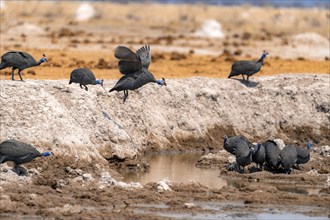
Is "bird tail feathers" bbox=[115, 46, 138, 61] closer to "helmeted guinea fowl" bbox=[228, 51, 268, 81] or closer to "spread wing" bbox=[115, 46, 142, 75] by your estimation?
"spread wing" bbox=[115, 46, 142, 75]

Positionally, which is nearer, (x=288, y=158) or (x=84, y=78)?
(x=288, y=158)

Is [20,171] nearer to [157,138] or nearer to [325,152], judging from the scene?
[157,138]

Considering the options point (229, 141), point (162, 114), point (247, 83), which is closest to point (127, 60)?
point (229, 141)

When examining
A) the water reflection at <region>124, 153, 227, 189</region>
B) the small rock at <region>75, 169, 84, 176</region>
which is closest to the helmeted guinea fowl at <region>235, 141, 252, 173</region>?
the water reflection at <region>124, 153, 227, 189</region>

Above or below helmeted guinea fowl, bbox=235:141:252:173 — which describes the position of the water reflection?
below

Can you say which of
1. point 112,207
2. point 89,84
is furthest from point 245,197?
point 89,84

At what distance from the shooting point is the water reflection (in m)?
20.5

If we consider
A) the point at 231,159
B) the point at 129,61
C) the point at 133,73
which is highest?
the point at 129,61

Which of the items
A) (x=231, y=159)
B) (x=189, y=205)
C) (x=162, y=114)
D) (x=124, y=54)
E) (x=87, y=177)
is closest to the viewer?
(x=189, y=205)

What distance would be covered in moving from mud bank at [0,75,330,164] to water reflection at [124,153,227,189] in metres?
0.59

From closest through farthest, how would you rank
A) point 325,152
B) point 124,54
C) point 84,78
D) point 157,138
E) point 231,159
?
point 124,54
point 84,78
point 231,159
point 325,152
point 157,138

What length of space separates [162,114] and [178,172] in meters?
4.17

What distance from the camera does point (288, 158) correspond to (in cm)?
2131

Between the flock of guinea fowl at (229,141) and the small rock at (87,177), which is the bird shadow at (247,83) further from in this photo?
the small rock at (87,177)
